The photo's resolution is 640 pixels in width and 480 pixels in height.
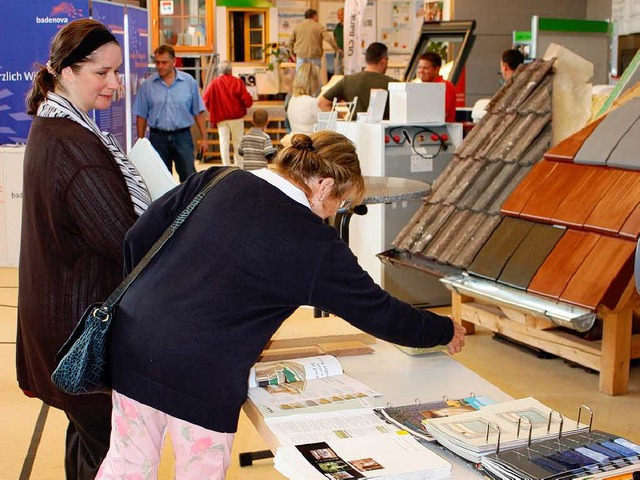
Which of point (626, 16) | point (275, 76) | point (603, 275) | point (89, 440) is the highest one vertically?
point (626, 16)

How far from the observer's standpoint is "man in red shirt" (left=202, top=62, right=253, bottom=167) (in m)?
12.7

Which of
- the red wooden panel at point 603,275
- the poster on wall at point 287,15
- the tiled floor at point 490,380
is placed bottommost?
the tiled floor at point 490,380

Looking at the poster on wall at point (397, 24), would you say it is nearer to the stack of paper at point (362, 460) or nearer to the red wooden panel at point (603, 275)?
the red wooden panel at point (603, 275)

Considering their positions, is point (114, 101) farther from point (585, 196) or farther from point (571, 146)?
point (585, 196)

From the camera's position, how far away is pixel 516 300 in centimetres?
460

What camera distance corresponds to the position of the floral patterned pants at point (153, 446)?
213 centimetres

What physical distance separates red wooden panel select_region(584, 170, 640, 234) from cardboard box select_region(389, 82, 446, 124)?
1.92 metres

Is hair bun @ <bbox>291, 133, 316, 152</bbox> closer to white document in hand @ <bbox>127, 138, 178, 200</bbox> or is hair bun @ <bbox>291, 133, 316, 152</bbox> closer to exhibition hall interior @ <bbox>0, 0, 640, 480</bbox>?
exhibition hall interior @ <bbox>0, 0, 640, 480</bbox>

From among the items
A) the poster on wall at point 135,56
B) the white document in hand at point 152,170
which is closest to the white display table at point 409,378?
the white document in hand at point 152,170

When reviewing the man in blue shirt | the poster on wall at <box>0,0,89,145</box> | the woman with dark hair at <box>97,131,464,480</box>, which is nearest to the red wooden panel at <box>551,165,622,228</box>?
the woman with dark hair at <box>97,131,464,480</box>

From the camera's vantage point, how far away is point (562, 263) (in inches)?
176

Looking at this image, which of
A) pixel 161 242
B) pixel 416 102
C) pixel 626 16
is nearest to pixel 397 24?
pixel 626 16

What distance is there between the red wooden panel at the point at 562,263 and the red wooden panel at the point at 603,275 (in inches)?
1.3

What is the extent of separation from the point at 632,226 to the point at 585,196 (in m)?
0.39
